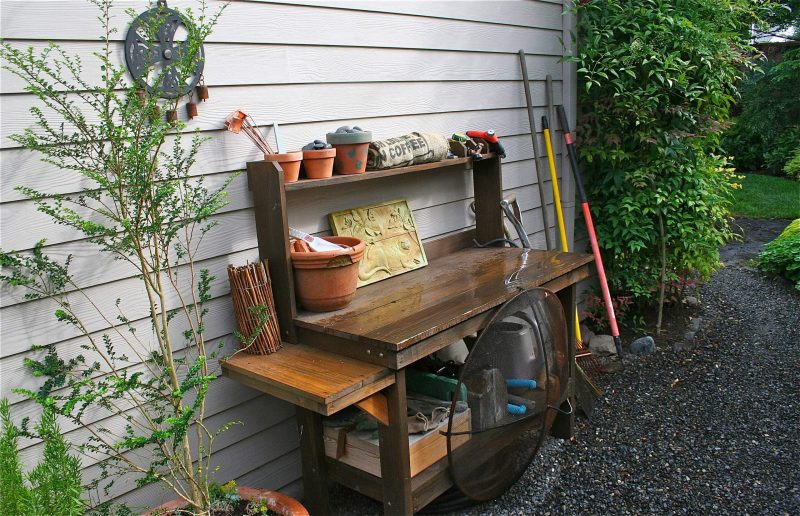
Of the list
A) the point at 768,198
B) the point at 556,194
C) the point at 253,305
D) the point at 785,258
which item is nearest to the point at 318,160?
the point at 253,305

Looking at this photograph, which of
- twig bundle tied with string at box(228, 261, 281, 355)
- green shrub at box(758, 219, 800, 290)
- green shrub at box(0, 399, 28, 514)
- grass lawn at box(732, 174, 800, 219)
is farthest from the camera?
grass lawn at box(732, 174, 800, 219)

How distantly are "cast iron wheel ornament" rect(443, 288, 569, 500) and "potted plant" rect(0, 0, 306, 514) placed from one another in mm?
887

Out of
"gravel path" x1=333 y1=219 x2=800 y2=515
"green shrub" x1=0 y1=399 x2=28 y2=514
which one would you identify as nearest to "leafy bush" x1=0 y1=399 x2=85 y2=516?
"green shrub" x1=0 y1=399 x2=28 y2=514

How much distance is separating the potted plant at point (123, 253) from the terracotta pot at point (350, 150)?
479 millimetres

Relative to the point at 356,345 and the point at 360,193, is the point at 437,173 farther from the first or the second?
the point at 356,345

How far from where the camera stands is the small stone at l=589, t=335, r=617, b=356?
4.15 metres

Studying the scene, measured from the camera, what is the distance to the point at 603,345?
4.19 m

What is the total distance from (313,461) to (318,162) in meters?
1.08

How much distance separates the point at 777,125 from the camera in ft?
30.9

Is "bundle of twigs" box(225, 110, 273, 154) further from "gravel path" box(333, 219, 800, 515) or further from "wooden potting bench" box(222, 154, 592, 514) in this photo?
"gravel path" box(333, 219, 800, 515)

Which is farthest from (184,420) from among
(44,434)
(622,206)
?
(622,206)

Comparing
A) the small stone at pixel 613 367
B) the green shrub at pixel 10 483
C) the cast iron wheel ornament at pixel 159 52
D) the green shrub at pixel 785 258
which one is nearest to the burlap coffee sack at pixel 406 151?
the cast iron wheel ornament at pixel 159 52

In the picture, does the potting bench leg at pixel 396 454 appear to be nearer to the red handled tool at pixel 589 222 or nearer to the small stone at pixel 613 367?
the small stone at pixel 613 367

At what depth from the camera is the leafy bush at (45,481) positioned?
4.84ft
